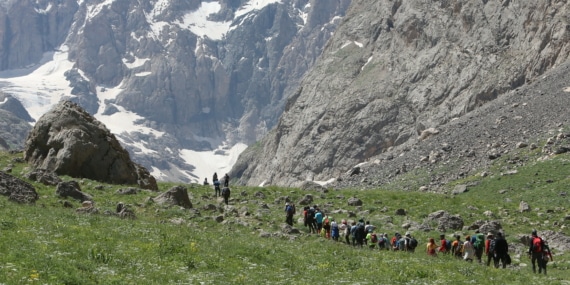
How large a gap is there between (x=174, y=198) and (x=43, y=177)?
8812 mm

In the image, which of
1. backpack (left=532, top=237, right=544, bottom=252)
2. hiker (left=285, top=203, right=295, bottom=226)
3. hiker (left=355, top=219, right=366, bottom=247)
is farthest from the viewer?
hiker (left=285, top=203, right=295, bottom=226)

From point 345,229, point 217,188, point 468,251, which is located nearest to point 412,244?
point 468,251

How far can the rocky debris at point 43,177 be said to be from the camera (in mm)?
40094

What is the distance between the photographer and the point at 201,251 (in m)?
25.4

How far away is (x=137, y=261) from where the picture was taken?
2212 cm

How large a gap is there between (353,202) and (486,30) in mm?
121694

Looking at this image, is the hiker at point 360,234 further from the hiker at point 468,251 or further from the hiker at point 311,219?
the hiker at point 468,251

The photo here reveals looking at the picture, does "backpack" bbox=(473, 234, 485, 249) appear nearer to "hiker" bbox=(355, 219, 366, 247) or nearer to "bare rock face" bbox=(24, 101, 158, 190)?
"hiker" bbox=(355, 219, 366, 247)

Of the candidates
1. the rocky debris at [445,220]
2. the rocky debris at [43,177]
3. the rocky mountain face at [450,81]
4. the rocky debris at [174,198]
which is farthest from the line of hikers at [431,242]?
the rocky mountain face at [450,81]

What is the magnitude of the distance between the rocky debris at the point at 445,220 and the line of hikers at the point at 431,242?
3.66m

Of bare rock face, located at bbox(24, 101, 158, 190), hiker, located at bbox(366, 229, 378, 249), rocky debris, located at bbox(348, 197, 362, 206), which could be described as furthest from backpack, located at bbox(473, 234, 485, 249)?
bare rock face, located at bbox(24, 101, 158, 190)

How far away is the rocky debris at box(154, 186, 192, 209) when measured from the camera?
40.1 meters

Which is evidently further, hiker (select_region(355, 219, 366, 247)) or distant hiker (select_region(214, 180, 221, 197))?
distant hiker (select_region(214, 180, 221, 197))

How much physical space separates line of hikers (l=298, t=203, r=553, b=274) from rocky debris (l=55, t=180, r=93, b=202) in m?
13.2
